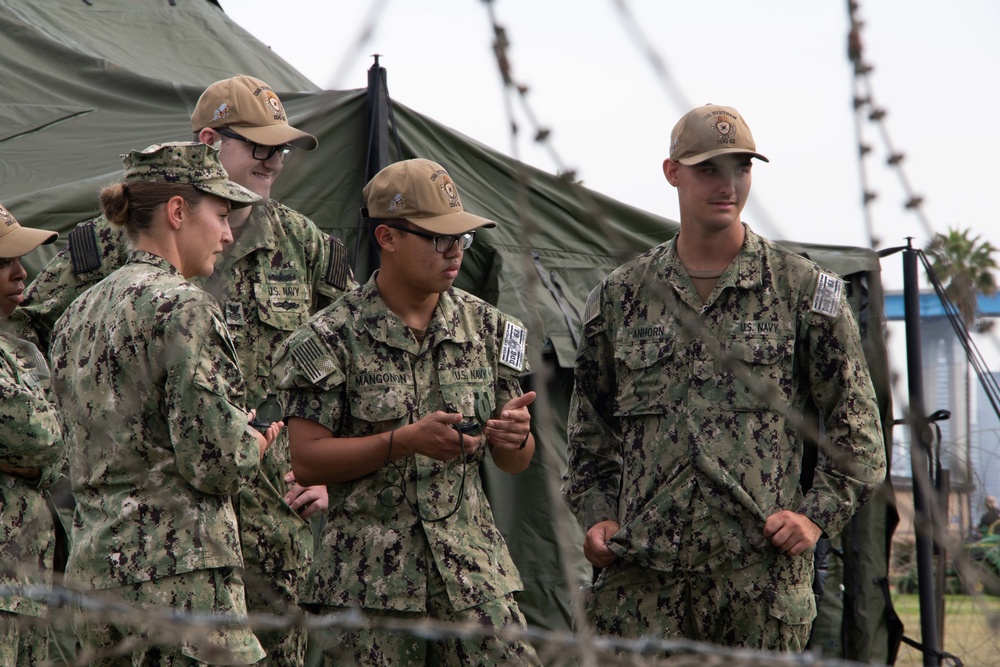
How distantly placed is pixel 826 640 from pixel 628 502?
2.04 metres

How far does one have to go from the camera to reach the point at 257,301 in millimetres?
3504

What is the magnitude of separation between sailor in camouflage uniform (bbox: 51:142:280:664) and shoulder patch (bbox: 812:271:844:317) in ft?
4.65

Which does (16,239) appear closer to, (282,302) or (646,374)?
(282,302)

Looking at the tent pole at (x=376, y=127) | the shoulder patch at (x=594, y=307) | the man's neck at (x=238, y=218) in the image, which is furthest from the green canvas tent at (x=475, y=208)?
the shoulder patch at (x=594, y=307)

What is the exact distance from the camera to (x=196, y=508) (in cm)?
257

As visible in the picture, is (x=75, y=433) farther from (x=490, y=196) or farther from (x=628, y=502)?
(x=490, y=196)

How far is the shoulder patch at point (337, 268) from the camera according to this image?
371 cm

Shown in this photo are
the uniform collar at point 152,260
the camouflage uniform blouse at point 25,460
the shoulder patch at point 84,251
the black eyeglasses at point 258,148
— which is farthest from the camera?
the black eyeglasses at point 258,148

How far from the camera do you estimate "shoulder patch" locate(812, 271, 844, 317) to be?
3.06 m

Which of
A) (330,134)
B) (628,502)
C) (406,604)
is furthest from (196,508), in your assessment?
(330,134)

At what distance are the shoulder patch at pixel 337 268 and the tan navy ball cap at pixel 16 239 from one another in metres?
0.79

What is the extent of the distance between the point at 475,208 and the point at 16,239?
6.31ft

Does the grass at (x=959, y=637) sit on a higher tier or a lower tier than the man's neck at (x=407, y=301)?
lower

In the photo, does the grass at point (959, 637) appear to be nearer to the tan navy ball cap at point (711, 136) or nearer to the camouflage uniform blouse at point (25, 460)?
the tan navy ball cap at point (711, 136)
